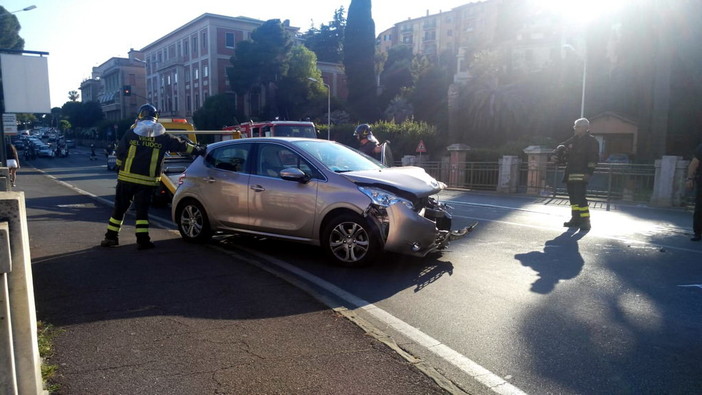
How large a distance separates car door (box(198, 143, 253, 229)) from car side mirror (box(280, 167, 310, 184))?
86 cm

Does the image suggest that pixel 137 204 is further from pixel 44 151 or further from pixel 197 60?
pixel 197 60

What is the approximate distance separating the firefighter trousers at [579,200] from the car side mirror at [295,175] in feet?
17.1

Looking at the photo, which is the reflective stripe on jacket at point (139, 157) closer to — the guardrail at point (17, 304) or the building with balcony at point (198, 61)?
the guardrail at point (17, 304)

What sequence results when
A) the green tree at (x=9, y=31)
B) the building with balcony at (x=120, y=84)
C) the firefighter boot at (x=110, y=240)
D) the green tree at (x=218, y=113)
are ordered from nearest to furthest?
the firefighter boot at (x=110, y=240) < the green tree at (x=9, y=31) < the green tree at (x=218, y=113) < the building with balcony at (x=120, y=84)

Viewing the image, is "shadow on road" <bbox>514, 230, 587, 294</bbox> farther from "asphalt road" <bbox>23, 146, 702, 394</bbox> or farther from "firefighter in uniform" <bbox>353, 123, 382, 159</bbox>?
"firefighter in uniform" <bbox>353, 123, 382, 159</bbox>

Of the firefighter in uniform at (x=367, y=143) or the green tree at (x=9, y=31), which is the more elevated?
the green tree at (x=9, y=31)

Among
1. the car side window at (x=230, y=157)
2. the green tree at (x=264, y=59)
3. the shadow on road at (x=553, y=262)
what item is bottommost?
the shadow on road at (x=553, y=262)

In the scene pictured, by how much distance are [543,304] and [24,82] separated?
16.5 metres

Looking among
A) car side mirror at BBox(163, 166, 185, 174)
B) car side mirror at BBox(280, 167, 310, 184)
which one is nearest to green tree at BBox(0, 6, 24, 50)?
A: car side mirror at BBox(163, 166, 185, 174)

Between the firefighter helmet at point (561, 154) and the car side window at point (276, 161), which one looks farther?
the firefighter helmet at point (561, 154)

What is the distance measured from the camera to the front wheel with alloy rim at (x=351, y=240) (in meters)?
6.23

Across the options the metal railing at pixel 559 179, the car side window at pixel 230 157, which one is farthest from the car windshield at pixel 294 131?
the car side window at pixel 230 157

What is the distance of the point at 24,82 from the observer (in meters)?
16.1

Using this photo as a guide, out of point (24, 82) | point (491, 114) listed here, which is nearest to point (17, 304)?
point (24, 82)
